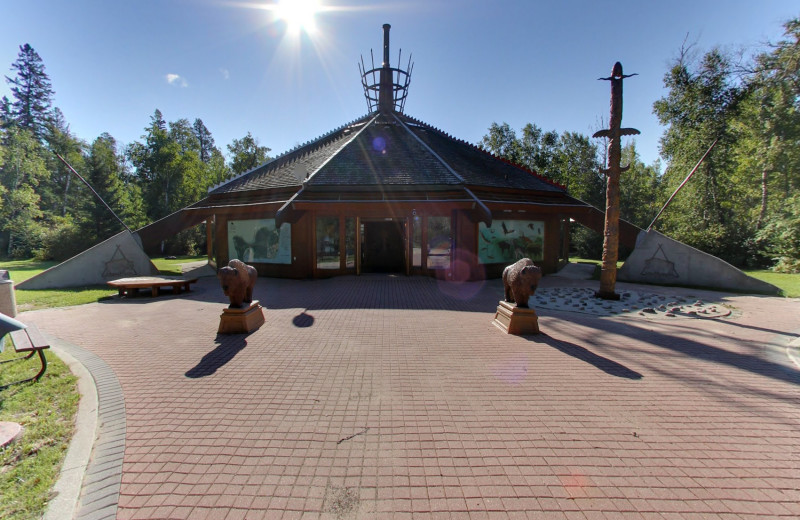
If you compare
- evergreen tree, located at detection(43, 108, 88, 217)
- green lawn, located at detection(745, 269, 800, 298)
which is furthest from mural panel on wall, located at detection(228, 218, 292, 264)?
evergreen tree, located at detection(43, 108, 88, 217)

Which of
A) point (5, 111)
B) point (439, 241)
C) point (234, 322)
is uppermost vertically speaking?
point (5, 111)

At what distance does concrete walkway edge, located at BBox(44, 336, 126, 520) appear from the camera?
92.2 inches

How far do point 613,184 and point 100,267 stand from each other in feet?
60.6

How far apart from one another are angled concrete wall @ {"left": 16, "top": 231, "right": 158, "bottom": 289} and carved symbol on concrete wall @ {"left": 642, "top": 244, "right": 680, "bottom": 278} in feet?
66.3

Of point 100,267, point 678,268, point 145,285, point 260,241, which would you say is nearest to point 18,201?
point 100,267

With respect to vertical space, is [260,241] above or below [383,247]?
above

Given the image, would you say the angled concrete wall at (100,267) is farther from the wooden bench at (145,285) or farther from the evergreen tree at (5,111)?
the evergreen tree at (5,111)

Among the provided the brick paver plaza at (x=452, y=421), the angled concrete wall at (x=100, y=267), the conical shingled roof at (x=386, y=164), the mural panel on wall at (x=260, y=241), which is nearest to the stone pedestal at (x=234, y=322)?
the brick paver plaza at (x=452, y=421)

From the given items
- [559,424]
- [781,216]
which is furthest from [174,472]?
[781,216]

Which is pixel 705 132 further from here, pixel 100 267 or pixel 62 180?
pixel 62 180

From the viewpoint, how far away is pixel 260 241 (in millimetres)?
14328

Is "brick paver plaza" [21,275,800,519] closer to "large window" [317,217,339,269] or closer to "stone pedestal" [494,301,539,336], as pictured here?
"stone pedestal" [494,301,539,336]

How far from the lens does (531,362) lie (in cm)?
505

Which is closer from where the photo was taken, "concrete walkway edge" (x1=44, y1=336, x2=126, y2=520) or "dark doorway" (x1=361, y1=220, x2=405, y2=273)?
"concrete walkway edge" (x1=44, y1=336, x2=126, y2=520)
